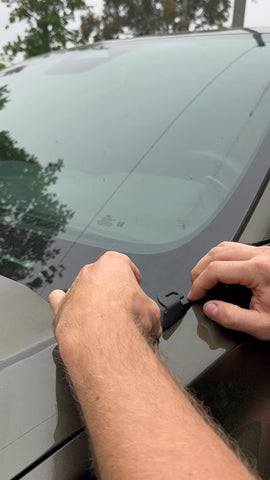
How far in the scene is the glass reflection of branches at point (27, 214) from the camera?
3.77ft

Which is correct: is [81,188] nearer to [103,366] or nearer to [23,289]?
[23,289]

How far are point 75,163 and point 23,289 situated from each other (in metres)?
0.67

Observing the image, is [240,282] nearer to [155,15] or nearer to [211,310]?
[211,310]

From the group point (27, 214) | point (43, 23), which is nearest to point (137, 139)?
point (27, 214)

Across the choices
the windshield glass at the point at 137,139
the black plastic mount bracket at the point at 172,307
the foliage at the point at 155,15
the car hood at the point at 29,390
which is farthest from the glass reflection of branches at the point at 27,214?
the foliage at the point at 155,15

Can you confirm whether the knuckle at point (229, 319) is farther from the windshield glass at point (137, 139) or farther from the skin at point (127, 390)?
the windshield glass at point (137, 139)

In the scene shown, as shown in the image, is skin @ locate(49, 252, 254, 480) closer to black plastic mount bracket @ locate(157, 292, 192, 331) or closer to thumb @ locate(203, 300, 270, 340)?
black plastic mount bracket @ locate(157, 292, 192, 331)

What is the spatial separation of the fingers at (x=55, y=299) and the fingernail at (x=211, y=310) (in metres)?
0.32

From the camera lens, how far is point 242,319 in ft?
3.21

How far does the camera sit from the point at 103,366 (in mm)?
814

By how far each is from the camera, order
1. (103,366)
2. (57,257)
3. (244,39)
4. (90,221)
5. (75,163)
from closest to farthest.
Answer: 1. (103,366)
2. (57,257)
3. (90,221)
4. (75,163)
5. (244,39)

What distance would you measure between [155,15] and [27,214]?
79.6 ft

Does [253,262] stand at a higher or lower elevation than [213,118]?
lower

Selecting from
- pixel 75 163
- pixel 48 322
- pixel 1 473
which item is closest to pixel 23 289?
pixel 48 322
